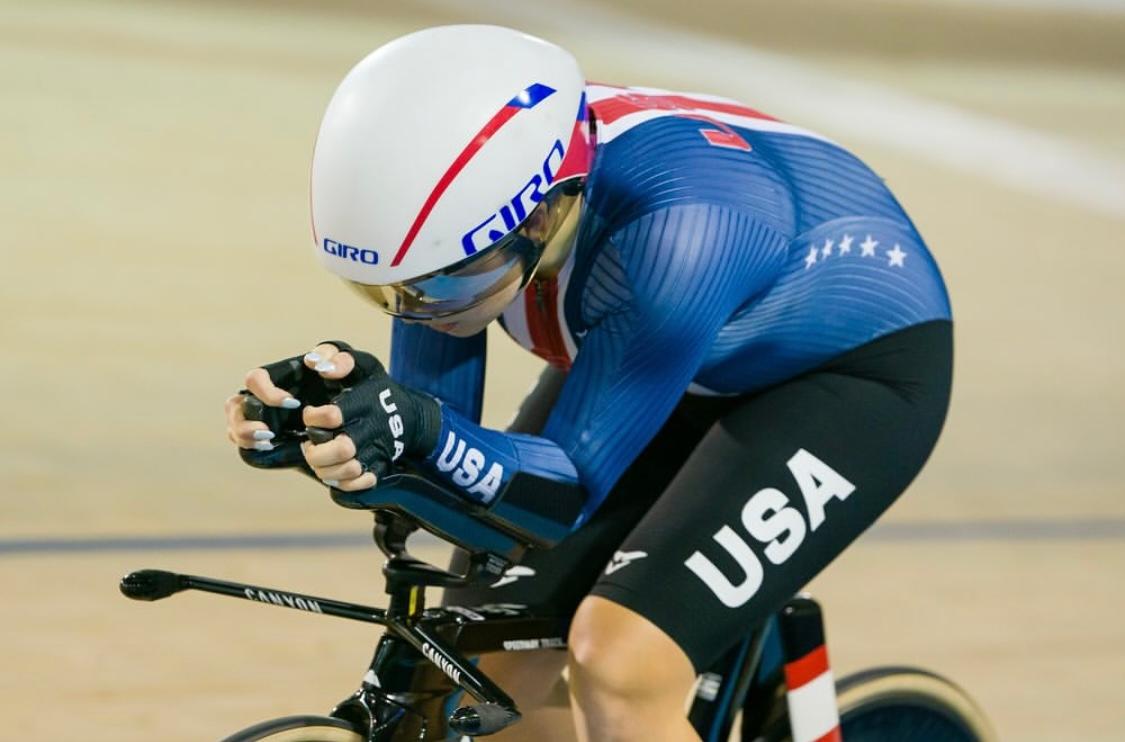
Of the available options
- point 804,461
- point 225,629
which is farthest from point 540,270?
point 225,629

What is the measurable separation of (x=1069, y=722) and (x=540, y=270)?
2.08m

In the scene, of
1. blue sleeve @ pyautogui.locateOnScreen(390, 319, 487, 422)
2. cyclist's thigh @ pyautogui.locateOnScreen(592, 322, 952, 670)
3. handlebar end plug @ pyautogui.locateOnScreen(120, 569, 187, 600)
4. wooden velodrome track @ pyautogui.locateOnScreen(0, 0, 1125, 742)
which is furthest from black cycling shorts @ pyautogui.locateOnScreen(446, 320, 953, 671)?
wooden velodrome track @ pyautogui.locateOnScreen(0, 0, 1125, 742)

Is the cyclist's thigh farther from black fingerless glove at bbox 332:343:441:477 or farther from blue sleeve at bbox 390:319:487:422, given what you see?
black fingerless glove at bbox 332:343:441:477

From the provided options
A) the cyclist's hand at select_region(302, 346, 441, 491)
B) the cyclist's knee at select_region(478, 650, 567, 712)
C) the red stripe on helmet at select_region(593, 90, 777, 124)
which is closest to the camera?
the cyclist's hand at select_region(302, 346, 441, 491)

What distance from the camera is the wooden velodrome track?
153 inches

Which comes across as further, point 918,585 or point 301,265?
point 301,265

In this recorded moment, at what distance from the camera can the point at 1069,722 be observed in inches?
149

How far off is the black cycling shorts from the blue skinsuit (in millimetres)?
62

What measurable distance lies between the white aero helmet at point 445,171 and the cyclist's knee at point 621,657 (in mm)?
408

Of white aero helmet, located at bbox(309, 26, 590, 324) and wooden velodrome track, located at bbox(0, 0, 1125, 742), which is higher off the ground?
white aero helmet, located at bbox(309, 26, 590, 324)

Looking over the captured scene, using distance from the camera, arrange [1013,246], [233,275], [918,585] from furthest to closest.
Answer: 1. [1013,246]
2. [233,275]
3. [918,585]

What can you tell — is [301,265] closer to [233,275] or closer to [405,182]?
[233,275]

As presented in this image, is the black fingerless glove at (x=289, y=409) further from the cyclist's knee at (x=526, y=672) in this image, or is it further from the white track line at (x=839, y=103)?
the white track line at (x=839, y=103)

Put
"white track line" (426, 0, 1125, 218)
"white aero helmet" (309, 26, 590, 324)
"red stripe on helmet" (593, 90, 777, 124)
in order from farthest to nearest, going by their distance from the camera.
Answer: "white track line" (426, 0, 1125, 218) → "red stripe on helmet" (593, 90, 777, 124) → "white aero helmet" (309, 26, 590, 324)
